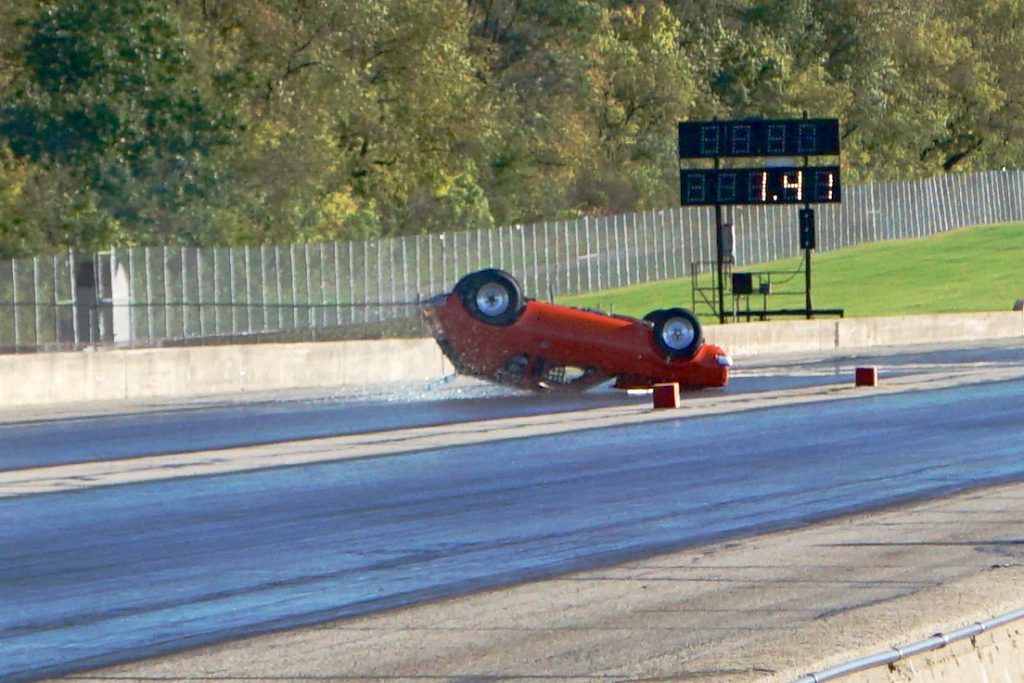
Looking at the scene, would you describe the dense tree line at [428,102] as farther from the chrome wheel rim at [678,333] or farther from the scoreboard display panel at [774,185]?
the chrome wheel rim at [678,333]

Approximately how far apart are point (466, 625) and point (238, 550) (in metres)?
3.22

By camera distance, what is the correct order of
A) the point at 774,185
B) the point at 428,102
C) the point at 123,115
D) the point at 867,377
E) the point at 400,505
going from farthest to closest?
the point at 428,102 → the point at 123,115 → the point at 774,185 → the point at 867,377 → the point at 400,505

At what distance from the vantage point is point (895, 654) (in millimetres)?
7059

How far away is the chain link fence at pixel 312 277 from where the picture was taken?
36.6 meters

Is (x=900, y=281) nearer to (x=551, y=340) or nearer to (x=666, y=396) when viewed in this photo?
(x=551, y=340)

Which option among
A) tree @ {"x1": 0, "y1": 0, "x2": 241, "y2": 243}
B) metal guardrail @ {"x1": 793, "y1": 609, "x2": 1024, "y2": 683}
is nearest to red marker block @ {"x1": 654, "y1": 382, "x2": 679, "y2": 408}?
metal guardrail @ {"x1": 793, "y1": 609, "x2": 1024, "y2": 683}

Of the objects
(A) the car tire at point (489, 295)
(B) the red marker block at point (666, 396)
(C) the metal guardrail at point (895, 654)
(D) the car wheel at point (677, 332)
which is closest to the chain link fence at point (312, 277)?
(A) the car tire at point (489, 295)

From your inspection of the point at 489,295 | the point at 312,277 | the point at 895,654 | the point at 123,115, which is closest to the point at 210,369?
the point at 489,295

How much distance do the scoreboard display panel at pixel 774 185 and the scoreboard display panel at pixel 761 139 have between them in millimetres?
648

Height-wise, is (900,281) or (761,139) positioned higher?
(761,139)

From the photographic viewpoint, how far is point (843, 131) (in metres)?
93.8


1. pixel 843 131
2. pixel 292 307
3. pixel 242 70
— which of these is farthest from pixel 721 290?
pixel 843 131

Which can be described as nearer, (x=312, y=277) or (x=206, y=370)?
(x=206, y=370)

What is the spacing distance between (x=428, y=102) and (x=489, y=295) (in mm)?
45303
